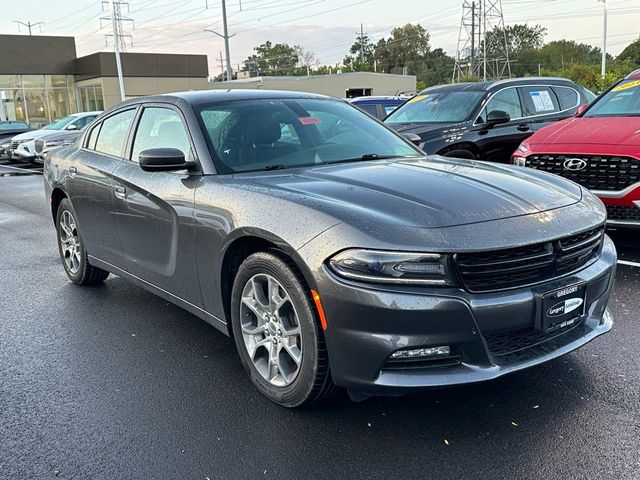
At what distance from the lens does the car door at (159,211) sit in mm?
3750

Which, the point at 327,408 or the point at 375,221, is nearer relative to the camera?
the point at 375,221

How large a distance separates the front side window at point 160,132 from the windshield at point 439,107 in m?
5.26

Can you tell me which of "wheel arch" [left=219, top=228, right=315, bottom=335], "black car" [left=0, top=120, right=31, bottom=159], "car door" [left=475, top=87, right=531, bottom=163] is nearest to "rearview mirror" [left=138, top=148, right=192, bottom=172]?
"wheel arch" [left=219, top=228, right=315, bottom=335]

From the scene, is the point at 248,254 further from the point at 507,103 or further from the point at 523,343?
the point at 507,103

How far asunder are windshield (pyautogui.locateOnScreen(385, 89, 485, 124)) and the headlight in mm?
6344

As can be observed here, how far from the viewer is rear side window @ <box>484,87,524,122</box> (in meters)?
8.86

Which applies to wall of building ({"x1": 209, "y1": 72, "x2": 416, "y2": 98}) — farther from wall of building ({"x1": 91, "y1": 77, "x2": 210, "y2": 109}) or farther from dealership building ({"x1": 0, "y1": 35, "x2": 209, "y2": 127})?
dealership building ({"x1": 0, "y1": 35, "x2": 209, "y2": 127})

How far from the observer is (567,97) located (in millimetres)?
9727

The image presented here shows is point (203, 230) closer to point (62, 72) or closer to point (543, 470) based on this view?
point (543, 470)

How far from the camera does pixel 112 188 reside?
14.8 ft

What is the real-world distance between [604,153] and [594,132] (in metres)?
0.51

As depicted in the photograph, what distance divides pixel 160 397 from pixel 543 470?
1991 mm

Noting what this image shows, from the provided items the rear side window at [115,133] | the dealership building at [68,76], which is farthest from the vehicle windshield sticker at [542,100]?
the dealership building at [68,76]

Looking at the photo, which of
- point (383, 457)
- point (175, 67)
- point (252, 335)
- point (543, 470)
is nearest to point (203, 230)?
point (252, 335)
